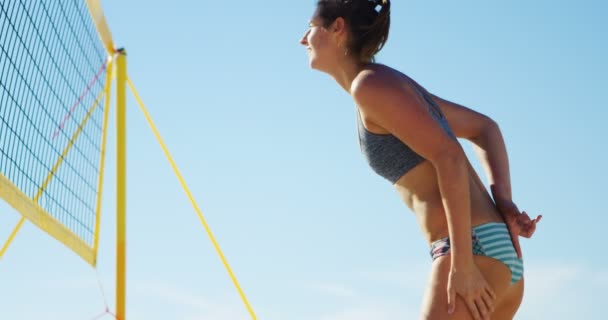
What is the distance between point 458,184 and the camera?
2770 millimetres

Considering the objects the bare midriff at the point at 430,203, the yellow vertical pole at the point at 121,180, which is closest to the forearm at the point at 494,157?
the bare midriff at the point at 430,203

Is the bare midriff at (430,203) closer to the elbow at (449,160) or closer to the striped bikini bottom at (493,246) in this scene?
the striped bikini bottom at (493,246)

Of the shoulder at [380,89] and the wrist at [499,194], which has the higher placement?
the shoulder at [380,89]

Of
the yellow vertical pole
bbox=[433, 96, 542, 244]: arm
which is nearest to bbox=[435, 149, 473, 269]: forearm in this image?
bbox=[433, 96, 542, 244]: arm

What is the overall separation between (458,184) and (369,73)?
1.44ft

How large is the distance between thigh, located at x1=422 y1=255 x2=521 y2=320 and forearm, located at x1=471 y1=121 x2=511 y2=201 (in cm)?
38

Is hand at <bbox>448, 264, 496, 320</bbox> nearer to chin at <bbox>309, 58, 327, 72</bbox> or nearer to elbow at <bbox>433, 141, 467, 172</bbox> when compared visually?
elbow at <bbox>433, 141, 467, 172</bbox>

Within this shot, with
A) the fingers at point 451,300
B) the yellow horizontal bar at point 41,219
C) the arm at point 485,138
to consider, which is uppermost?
the yellow horizontal bar at point 41,219

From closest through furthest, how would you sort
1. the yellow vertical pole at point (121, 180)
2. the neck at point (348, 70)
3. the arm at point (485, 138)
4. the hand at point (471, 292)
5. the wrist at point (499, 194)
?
Answer: 1. the hand at point (471, 292)
2. the neck at point (348, 70)
3. the wrist at point (499, 194)
4. the arm at point (485, 138)
5. the yellow vertical pole at point (121, 180)

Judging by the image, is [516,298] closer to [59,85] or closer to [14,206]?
[14,206]

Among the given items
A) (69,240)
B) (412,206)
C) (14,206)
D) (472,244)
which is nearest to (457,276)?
(472,244)

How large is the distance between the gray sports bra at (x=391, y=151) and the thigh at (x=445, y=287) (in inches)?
12.5

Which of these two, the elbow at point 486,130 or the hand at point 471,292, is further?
the elbow at point 486,130

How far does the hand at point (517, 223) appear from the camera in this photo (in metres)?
3.03
